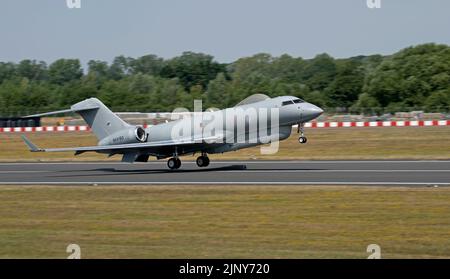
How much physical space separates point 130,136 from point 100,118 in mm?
2143

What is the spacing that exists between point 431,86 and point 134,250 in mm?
81308

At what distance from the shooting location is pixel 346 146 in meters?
42.4

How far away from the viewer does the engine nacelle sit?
33.6 meters

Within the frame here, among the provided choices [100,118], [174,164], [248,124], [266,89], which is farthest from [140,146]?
[266,89]

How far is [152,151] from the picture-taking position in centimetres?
3300

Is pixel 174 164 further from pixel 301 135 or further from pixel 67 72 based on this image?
pixel 67 72

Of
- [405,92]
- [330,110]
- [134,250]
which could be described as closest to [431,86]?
[405,92]

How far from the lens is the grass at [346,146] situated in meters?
38.7

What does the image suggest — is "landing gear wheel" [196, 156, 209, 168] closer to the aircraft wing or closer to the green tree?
the aircraft wing

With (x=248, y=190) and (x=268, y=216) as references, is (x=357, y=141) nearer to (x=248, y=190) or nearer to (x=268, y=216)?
(x=248, y=190)

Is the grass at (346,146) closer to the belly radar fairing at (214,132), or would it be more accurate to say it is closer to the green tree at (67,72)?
the belly radar fairing at (214,132)

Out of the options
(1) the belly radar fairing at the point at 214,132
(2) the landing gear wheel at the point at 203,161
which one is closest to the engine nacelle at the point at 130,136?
(1) the belly radar fairing at the point at 214,132

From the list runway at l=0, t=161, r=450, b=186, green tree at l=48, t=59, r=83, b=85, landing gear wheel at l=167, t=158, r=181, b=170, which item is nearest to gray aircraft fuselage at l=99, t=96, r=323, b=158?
landing gear wheel at l=167, t=158, r=181, b=170

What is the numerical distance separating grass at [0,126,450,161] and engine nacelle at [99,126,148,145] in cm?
748
